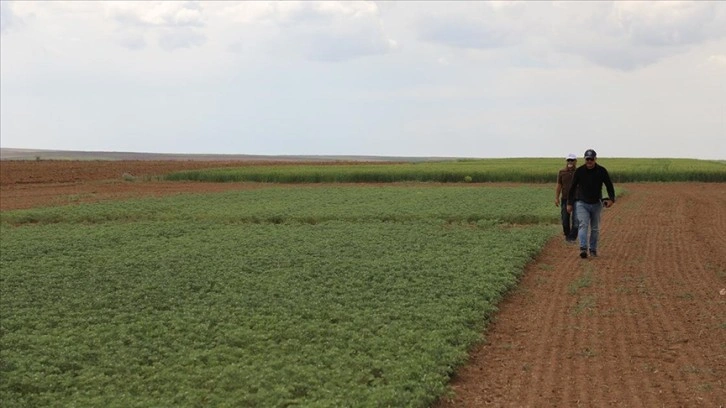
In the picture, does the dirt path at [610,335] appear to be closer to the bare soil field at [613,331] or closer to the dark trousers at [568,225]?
the bare soil field at [613,331]

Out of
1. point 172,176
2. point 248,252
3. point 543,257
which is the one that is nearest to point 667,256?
point 543,257

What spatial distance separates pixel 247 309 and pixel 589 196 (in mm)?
8884

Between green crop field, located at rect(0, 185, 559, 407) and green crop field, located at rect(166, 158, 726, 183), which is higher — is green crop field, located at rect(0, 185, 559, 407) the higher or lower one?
the lower one

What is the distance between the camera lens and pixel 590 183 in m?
18.9

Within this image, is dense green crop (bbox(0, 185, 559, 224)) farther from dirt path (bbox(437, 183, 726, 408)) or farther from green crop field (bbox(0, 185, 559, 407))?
dirt path (bbox(437, 183, 726, 408))

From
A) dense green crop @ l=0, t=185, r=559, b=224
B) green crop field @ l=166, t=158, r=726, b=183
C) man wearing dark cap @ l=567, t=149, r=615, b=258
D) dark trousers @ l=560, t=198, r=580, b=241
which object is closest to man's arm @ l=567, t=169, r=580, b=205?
man wearing dark cap @ l=567, t=149, r=615, b=258

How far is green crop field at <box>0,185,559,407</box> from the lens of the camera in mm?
9469

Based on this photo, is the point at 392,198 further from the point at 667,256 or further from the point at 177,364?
the point at 177,364

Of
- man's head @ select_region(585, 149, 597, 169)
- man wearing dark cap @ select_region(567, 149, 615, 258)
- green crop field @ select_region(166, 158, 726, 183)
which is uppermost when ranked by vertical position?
man's head @ select_region(585, 149, 597, 169)

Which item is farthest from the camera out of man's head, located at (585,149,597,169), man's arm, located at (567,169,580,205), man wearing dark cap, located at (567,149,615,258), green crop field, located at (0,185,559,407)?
man's arm, located at (567,169,580,205)

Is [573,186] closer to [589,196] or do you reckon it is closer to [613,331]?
[589,196]

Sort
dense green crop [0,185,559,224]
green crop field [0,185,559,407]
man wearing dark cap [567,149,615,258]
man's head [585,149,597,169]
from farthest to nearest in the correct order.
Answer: dense green crop [0,185,559,224]
man wearing dark cap [567,149,615,258]
man's head [585,149,597,169]
green crop field [0,185,559,407]

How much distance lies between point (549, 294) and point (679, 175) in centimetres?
4056

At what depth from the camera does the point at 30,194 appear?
44.9m
